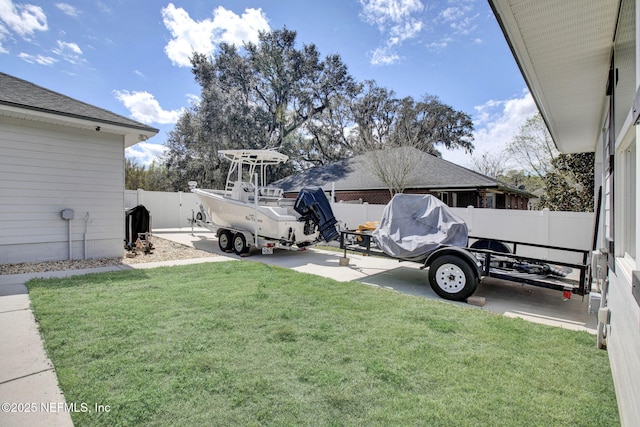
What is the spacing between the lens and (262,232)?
8.63 metres

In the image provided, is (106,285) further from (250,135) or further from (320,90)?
(320,90)

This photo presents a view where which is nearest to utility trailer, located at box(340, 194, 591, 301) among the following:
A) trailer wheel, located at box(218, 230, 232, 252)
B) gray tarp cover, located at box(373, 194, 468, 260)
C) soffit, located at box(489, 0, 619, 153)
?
gray tarp cover, located at box(373, 194, 468, 260)

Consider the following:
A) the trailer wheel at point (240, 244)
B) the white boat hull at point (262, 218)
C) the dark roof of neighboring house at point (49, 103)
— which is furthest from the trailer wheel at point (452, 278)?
the dark roof of neighboring house at point (49, 103)

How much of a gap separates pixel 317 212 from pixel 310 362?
592 centimetres

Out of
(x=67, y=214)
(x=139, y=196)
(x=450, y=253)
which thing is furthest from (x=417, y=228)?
(x=139, y=196)

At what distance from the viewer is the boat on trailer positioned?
27.7 ft

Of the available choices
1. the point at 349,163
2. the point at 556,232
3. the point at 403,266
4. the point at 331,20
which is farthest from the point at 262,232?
the point at 349,163

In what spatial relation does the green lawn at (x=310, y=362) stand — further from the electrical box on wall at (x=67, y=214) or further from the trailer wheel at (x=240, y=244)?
the trailer wheel at (x=240, y=244)

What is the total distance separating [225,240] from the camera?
30.7 feet

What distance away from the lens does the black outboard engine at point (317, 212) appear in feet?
28.2

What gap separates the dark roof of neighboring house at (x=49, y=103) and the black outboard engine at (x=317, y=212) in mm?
4098

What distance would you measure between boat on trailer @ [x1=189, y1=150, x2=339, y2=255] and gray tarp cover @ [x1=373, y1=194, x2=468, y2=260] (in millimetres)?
2681

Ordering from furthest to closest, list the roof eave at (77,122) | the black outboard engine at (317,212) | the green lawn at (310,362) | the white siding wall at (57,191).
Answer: the black outboard engine at (317,212) → the white siding wall at (57,191) → the roof eave at (77,122) → the green lawn at (310,362)

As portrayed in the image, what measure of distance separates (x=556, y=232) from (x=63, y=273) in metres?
10.8
